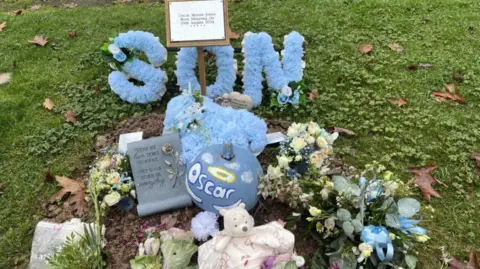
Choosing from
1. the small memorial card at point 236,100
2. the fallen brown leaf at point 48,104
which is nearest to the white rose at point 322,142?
the small memorial card at point 236,100

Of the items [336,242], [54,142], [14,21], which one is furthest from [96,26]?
[336,242]

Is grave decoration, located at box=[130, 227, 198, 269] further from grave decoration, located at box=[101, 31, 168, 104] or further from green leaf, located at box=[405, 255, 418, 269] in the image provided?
grave decoration, located at box=[101, 31, 168, 104]

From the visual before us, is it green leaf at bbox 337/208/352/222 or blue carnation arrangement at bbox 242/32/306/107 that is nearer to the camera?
green leaf at bbox 337/208/352/222

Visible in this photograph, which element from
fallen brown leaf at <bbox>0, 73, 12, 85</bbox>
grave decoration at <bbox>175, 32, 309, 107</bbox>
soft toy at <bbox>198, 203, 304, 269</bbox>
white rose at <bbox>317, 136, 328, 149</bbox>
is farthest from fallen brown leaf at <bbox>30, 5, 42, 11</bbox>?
soft toy at <bbox>198, 203, 304, 269</bbox>

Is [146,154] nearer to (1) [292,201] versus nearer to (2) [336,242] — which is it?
(1) [292,201]

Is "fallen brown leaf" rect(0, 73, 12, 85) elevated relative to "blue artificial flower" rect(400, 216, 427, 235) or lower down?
lower down

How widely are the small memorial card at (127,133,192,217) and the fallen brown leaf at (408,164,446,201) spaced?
1.62m

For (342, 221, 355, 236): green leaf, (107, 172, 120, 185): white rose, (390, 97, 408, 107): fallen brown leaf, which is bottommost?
(390, 97, 408, 107): fallen brown leaf

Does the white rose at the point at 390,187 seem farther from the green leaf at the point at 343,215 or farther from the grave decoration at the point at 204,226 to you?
the grave decoration at the point at 204,226

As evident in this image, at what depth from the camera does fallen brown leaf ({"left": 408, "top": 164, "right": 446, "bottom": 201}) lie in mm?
3291

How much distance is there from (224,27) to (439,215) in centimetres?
206

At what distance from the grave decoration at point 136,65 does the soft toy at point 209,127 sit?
2.60 ft

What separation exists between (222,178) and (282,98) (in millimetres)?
1457

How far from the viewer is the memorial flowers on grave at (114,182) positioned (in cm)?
297
